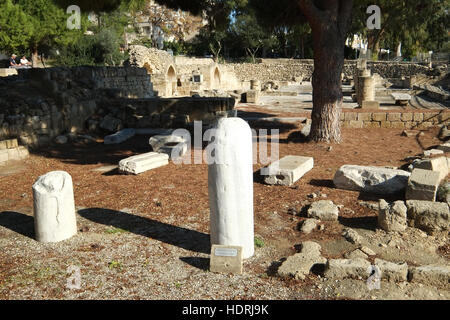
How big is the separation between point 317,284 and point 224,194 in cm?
142

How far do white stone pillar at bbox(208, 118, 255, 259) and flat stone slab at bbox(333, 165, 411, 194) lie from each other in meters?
3.17

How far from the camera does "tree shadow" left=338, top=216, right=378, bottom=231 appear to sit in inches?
238

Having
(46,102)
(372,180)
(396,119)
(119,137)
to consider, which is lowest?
(372,180)

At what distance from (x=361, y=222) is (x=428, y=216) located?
0.91 metres

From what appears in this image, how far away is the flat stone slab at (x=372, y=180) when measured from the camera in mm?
7273

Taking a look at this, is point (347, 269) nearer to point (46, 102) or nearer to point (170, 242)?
point (170, 242)

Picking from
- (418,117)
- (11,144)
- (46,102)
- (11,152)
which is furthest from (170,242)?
(418,117)

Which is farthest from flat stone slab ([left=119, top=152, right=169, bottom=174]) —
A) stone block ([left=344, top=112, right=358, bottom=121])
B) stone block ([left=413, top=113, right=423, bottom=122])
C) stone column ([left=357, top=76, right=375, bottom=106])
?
stone column ([left=357, top=76, right=375, bottom=106])

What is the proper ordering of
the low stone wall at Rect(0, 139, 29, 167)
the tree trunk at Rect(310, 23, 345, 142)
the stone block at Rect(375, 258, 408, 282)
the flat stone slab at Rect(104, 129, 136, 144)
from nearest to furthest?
the stone block at Rect(375, 258, 408, 282) < the low stone wall at Rect(0, 139, 29, 167) < the tree trunk at Rect(310, 23, 345, 142) < the flat stone slab at Rect(104, 129, 136, 144)

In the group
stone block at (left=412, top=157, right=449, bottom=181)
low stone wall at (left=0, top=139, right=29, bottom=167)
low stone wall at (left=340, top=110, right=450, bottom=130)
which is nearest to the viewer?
stone block at (left=412, top=157, right=449, bottom=181)

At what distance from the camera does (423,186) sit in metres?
6.50

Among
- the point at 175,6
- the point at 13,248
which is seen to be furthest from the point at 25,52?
the point at 13,248

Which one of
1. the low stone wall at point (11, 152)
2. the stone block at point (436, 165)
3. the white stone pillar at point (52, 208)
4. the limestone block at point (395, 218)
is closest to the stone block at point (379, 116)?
the stone block at point (436, 165)

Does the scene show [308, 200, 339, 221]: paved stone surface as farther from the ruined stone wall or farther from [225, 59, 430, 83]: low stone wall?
[225, 59, 430, 83]: low stone wall
